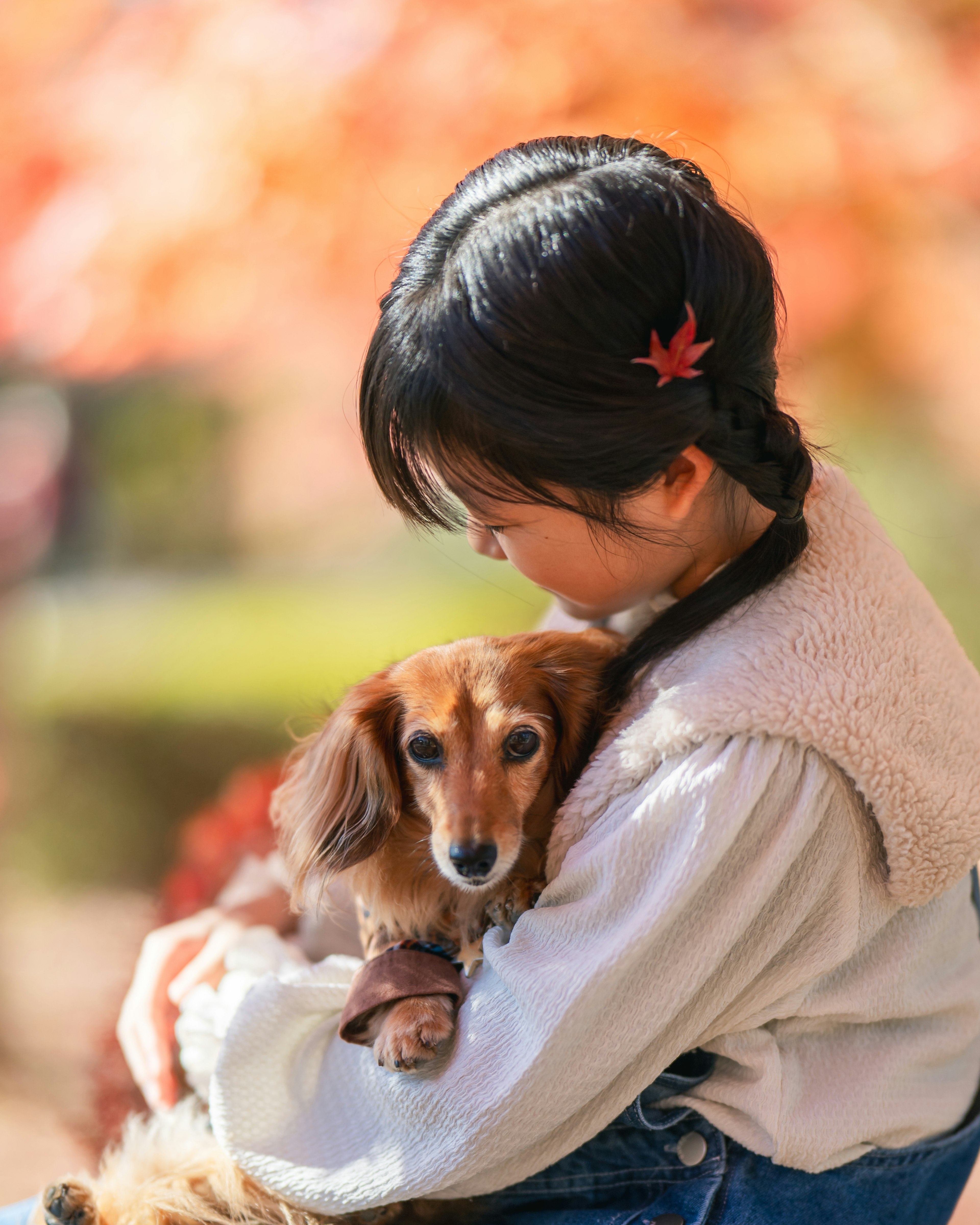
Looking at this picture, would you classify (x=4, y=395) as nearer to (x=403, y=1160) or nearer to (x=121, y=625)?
(x=121, y=625)

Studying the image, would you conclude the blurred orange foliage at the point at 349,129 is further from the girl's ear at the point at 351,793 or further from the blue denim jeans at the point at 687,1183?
the blue denim jeans at the point at 687,1183

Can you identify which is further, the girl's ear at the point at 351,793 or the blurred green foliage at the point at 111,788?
the blurred green foliage at the point at 111,788

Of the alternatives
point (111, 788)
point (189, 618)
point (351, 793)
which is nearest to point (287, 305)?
point (189, 618)

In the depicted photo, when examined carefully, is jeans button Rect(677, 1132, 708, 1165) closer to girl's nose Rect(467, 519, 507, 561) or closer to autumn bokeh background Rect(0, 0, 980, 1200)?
girl's nose Rect(467, 519, 507, 561)

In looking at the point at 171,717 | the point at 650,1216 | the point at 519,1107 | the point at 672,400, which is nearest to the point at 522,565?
the point at 672,400

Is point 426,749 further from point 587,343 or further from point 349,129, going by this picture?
point 349,129

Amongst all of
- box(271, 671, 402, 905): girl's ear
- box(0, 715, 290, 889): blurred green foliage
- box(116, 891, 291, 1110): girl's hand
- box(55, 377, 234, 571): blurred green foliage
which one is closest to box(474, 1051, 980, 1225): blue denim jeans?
box(271, 671, 402, 905): girl's ear

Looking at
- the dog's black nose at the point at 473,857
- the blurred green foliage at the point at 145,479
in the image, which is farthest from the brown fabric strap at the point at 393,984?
the blurred green foliage at the point at 145,479

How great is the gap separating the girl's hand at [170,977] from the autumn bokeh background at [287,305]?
0.70m

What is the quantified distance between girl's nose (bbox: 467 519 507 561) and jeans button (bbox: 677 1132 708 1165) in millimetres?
578

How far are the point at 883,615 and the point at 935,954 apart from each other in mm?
378

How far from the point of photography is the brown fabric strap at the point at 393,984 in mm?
877

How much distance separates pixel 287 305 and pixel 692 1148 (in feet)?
6.57

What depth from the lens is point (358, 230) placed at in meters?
2.26
